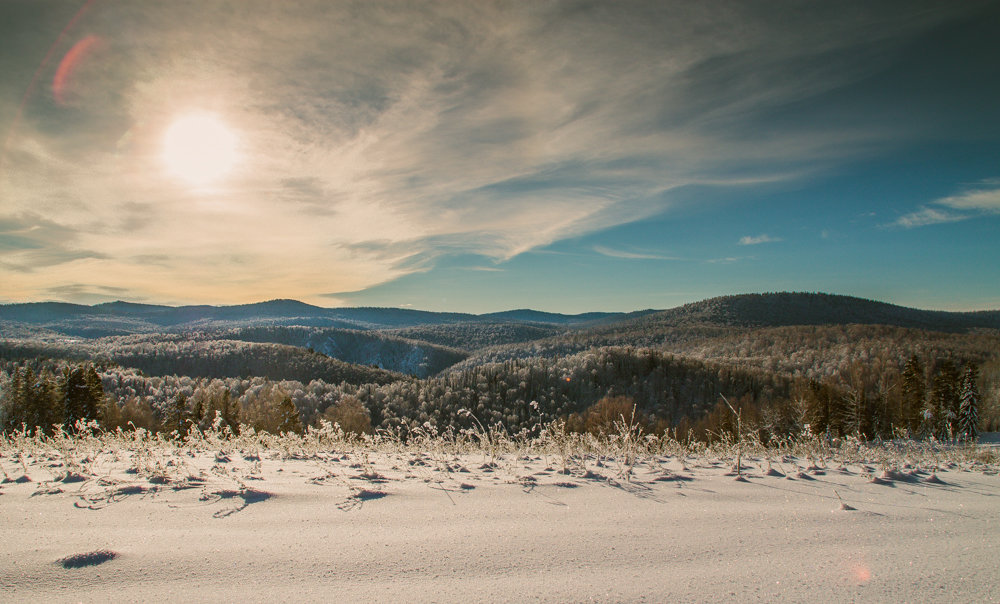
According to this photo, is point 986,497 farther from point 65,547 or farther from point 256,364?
point 256,364

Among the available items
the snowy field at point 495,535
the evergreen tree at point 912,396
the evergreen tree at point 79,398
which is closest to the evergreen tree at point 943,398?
the evergreen tree at point 912,396

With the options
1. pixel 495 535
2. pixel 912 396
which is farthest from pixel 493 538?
pixel 912 396

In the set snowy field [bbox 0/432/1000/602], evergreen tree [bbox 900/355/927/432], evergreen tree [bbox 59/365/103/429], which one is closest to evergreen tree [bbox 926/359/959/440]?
evergreen tree [bbox 900/355/927/432]

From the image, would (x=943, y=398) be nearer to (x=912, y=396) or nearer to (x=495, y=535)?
(x=912, y=396)

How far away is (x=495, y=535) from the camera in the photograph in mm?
3691

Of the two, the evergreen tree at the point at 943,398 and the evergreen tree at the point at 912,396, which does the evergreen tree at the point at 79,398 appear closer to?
the evergreen tree at the point at 943,398

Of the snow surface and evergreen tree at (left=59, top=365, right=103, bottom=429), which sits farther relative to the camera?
evergreen tree at (left=59, top=365, right=103, bottom=429)

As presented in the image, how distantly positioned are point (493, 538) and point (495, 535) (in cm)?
7

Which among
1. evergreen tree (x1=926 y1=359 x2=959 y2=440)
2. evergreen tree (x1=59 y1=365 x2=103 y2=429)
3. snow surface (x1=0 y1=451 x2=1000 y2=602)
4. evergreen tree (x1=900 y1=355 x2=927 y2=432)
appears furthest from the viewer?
evergreen tree (x1=900 y1=355 x2=927 y2=432)

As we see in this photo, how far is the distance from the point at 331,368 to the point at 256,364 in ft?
111

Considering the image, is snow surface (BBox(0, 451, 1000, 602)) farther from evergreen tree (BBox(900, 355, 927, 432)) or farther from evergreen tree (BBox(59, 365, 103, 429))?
evergreen tree (BBox(900, 355, 927, 432))

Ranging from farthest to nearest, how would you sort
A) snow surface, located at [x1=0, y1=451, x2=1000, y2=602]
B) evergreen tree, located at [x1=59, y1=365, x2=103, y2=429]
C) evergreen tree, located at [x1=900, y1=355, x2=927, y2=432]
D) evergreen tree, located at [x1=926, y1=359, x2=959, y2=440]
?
evergreen tree, located at [x1=900, y1=355, x2=927, y2=432], evergreen tree, located at [x1=59, y1=365, x2=103, y2=429], evergreen tree, located at [x1=926, y1=359, x2=959, y2=440], snow surface, located at [x1=0, y1=451, x2=1000, y2=602]

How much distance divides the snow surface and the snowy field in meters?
0.02

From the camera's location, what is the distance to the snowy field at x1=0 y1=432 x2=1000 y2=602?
2.83 metres
